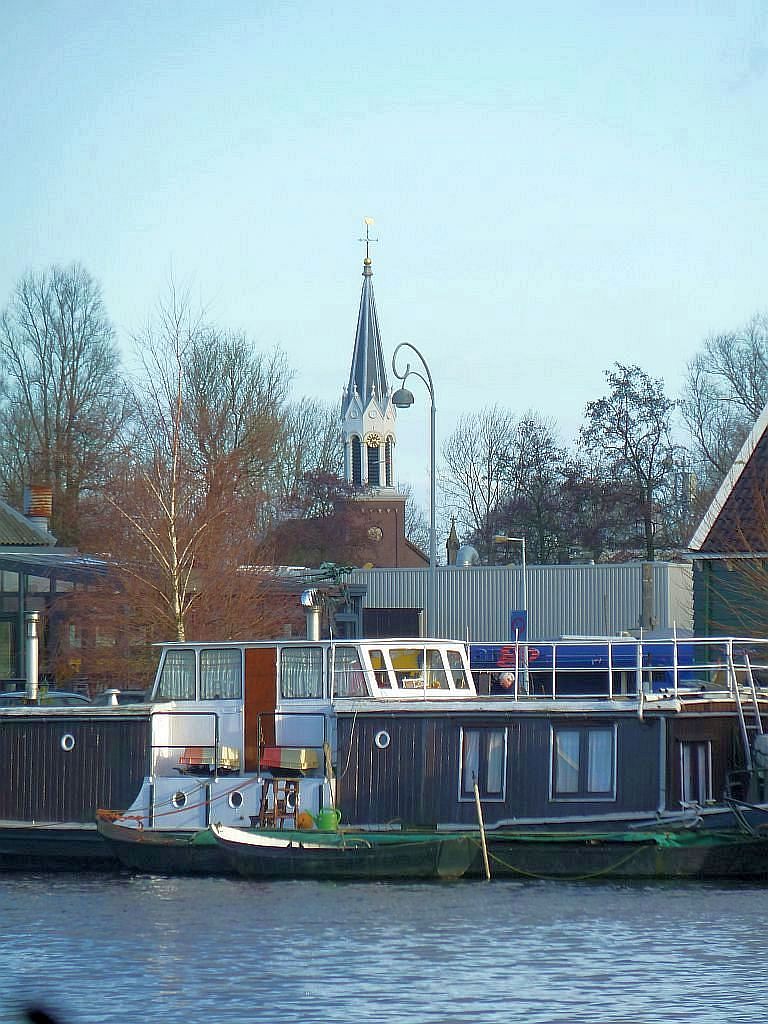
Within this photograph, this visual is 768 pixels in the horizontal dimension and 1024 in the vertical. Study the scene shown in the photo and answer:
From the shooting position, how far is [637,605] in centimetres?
5250

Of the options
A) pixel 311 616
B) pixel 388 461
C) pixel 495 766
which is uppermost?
pixel 388 461

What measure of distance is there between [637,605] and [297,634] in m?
13.0

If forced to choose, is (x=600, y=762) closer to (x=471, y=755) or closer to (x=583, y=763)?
(x=583, y=763)

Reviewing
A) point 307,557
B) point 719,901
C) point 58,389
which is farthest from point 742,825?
point 307,557

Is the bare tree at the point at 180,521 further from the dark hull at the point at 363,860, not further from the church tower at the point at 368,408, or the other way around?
the church tower at the point at 368,408

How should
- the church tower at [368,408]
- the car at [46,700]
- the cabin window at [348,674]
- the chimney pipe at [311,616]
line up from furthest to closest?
the church tower at [368,408] < the car at [46,700] < the chimney pipe at [311,616] < the cabin window at [348,674]

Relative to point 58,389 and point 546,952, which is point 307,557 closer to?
point 58,389

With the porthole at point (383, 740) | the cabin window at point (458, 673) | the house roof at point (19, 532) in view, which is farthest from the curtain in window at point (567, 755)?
the house roof at point (19, 532)

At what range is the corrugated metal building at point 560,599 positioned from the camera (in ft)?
170

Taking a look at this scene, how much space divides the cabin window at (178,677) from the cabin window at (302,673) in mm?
1724

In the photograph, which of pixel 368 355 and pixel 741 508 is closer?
pixel 741 508

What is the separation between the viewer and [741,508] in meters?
37.4

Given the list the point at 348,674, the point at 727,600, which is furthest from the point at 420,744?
the point at 727,600

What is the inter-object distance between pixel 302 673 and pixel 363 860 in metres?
3.71
